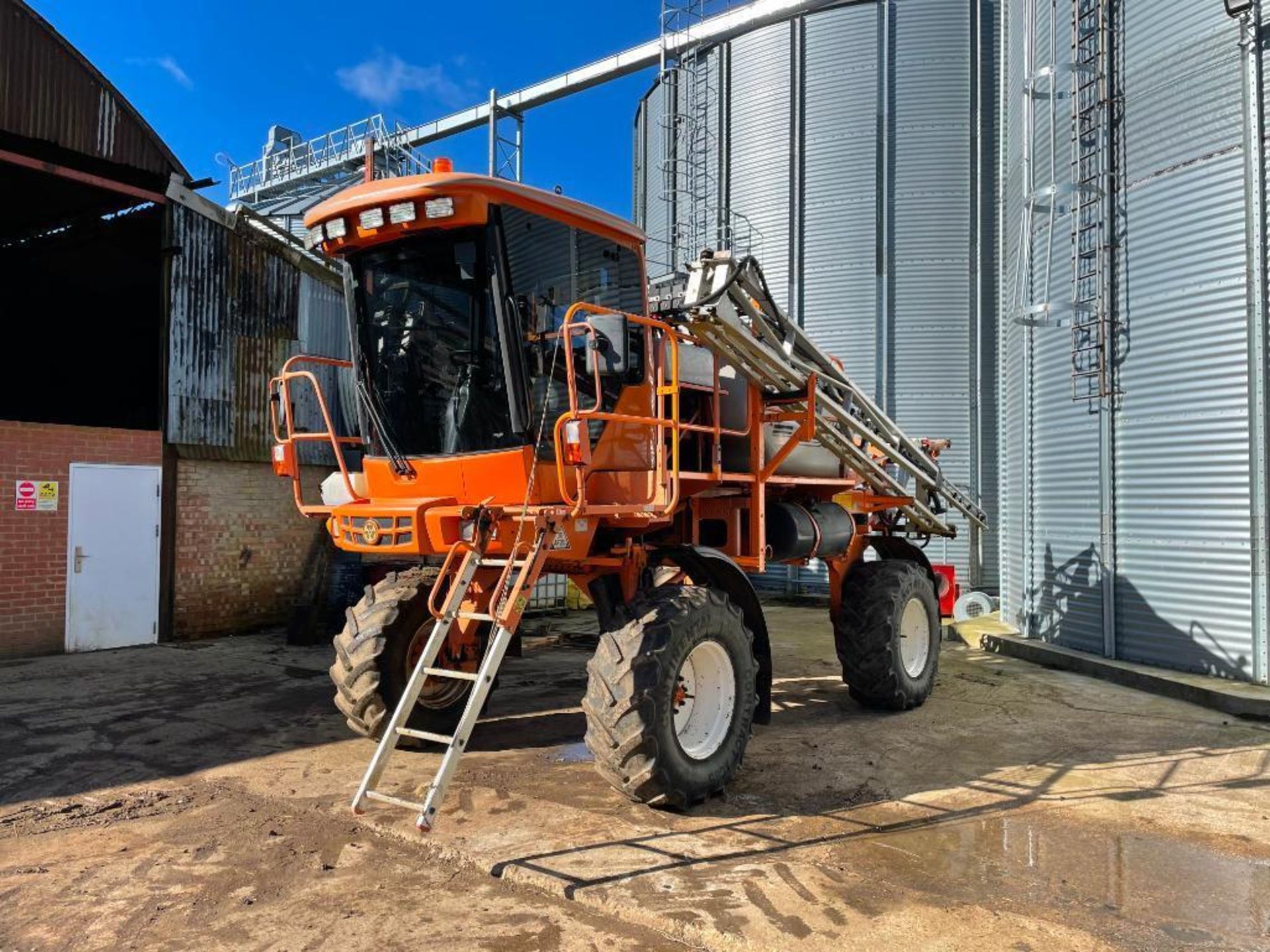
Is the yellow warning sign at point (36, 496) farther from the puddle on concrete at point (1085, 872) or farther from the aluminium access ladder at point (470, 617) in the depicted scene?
the puddle on concrete at point (1085, 872)

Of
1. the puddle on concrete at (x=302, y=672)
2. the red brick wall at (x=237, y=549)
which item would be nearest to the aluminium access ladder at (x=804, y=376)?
the puddle on concrete at (x=302, y=672)

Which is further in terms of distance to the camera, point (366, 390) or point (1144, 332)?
point (1144, 332)

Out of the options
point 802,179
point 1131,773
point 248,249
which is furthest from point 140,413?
point 1131,773

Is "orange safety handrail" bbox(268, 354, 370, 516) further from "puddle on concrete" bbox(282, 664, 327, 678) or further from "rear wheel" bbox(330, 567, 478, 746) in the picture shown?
"puddle on concrete" bbox(282, 664, 327, 678)

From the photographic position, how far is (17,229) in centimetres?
1394

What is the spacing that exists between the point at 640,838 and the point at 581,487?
72.0 inches

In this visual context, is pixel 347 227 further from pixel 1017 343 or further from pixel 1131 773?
pixel 1017 343

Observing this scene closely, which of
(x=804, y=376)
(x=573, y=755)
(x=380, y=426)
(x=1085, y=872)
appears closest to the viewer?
(x=1085, y=872)

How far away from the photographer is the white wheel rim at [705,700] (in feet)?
17.6

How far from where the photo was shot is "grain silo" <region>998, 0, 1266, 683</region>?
8.27 m

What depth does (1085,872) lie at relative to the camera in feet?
14.1

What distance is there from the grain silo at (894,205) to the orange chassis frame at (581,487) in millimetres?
9817

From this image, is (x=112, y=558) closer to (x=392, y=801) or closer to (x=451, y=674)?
(x=451, y=674)

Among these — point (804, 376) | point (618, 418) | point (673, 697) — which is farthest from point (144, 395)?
point (673, 697)
